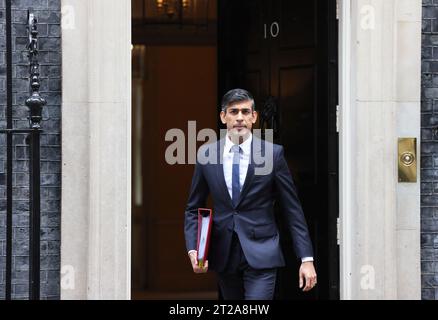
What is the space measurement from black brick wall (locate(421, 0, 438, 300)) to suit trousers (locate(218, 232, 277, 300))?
158cm

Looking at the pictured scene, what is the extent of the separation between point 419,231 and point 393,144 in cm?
62

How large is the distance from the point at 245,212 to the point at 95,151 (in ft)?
4.22

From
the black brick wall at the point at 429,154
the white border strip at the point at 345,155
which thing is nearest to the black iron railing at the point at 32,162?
the white border strip at the point at 345,155

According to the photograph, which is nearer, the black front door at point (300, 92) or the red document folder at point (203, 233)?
the red document folder at point (203, 233)

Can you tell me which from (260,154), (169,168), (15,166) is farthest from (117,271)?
(169,168)

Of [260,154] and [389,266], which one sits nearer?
[260,154]

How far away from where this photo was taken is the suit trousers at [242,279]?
233 inches

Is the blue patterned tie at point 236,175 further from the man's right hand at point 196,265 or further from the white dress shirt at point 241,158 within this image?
the man's right hand at point 196,265

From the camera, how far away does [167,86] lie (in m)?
11.5

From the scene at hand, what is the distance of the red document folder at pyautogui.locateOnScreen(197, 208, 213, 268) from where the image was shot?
5.91 metres

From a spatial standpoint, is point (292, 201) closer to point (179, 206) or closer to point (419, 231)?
point (419, 231)

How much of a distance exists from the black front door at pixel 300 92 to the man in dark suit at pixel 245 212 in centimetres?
138

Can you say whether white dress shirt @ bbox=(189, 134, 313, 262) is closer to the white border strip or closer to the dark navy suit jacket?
the dark navy suit jacket

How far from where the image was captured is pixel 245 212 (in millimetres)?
5988
